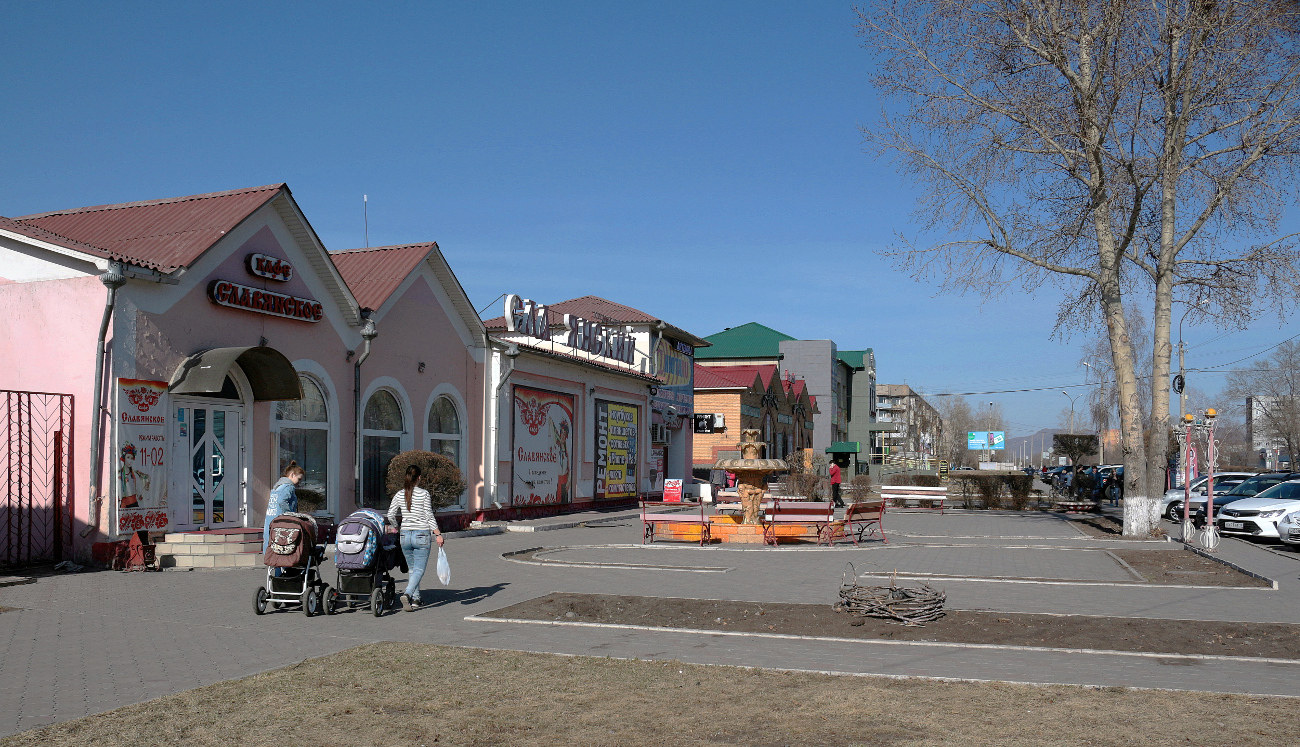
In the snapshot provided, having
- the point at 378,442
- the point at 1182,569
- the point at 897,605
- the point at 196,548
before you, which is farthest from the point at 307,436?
the point at 1182,569

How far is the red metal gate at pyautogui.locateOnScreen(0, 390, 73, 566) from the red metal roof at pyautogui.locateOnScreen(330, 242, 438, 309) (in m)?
6.49

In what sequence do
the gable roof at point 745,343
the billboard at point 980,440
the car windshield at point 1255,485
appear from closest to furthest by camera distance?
the car windshield at point 1255,485, the gable roof at point 745,343, the billboard at point 980,440

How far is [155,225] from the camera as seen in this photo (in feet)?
56.0

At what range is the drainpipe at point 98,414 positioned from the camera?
555 inches

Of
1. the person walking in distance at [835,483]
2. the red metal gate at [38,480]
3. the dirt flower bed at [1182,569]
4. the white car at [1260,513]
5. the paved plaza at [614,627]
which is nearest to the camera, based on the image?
the paved plaza at [614,627]

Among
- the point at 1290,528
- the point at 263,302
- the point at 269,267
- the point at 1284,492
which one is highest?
the point at 269,267

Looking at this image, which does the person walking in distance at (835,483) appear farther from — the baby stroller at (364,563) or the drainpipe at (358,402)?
the baby stroller at (364,563)

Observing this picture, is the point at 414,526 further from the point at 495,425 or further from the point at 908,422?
the point at 908,422

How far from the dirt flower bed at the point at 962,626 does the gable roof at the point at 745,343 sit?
55.3 m

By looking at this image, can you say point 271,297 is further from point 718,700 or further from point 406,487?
point 718,700

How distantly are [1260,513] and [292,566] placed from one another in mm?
20798

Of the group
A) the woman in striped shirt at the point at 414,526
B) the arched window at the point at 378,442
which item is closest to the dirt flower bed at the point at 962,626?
the woman in striped shirt at the point at 414,526

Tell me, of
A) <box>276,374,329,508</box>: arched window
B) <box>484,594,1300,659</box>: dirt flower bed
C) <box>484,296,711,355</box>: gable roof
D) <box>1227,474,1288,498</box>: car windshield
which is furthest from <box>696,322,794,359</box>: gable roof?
<box>484,594,1300,659</box>: dirt flower bed

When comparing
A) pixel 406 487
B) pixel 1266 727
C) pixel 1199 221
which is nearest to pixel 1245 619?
pixel 1266 727
